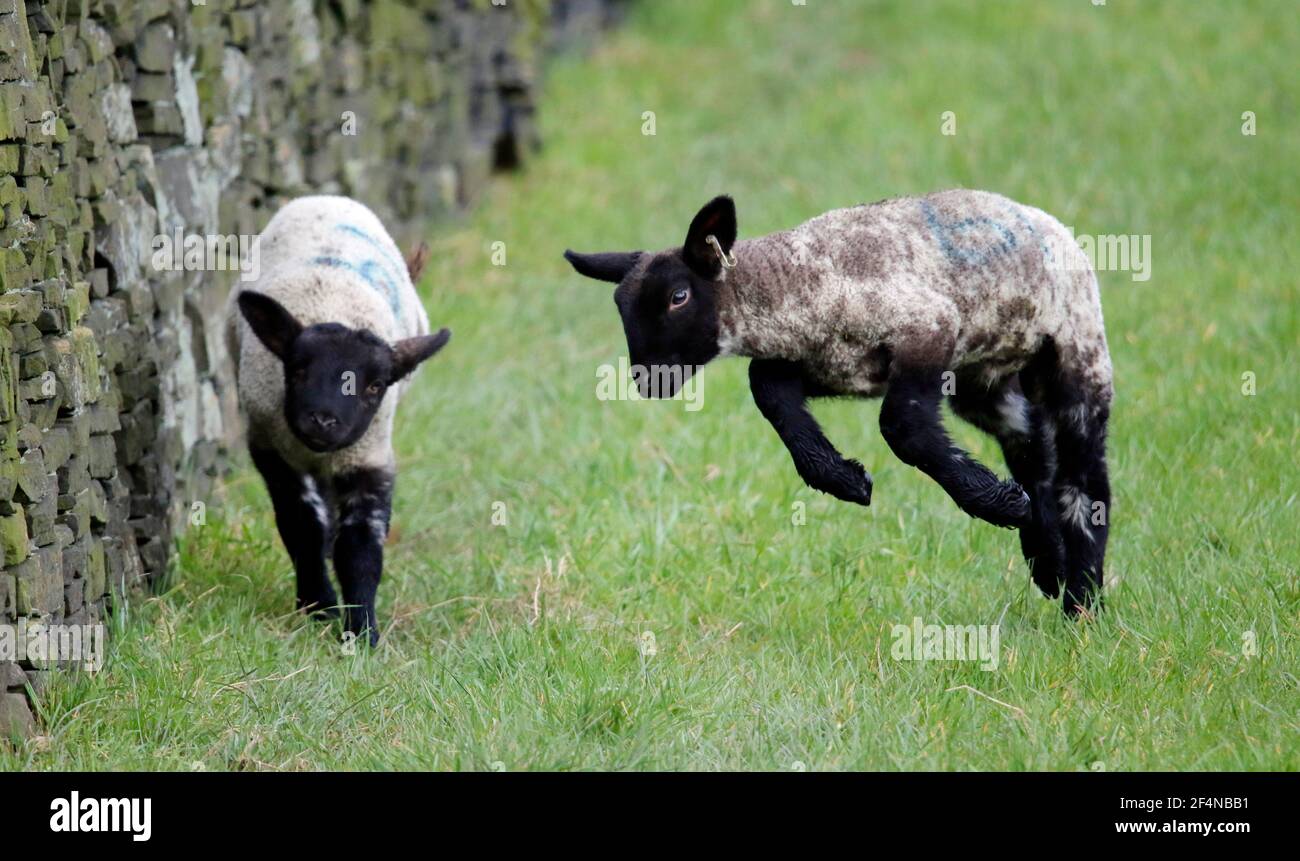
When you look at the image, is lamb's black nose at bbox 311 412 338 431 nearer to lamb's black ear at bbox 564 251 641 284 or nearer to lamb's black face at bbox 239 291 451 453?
lamb's black face at bbox 239 291 451 453

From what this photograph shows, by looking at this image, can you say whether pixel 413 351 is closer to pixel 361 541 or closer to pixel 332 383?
pixel 332 383

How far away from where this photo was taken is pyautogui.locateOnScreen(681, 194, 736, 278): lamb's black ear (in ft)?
16.3

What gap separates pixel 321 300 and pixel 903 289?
2556mm

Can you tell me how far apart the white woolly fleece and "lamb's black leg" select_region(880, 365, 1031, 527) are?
2397 mm

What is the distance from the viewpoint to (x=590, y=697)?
5164 millimetres

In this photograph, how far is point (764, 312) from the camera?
17.0 ft

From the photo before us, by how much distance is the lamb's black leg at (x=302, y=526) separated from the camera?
6531 millimetres

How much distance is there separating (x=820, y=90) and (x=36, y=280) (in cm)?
1052
